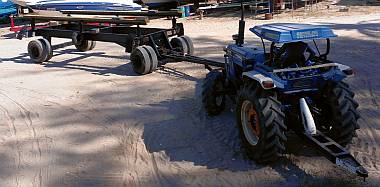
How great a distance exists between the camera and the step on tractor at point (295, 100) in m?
4.33

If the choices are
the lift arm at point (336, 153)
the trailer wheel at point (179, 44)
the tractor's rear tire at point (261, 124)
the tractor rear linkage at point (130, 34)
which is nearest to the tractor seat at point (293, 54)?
the tractor's rear tire at point (261, 124)

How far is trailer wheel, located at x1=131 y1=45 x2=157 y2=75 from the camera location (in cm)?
871

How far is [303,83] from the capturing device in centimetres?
462

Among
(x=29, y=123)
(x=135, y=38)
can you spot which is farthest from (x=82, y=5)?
(x=29, y=123)

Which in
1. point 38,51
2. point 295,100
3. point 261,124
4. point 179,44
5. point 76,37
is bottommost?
point 261,124

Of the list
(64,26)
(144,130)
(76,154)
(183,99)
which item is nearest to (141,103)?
(183,99)

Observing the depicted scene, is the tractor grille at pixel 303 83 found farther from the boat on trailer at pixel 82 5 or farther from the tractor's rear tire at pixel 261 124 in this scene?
the boat on trailer at pixel 82 5

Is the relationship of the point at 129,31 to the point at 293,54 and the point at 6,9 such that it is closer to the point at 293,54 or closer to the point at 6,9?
Answer: the point at 293,54

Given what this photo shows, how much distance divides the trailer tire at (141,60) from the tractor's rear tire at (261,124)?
4.12 metres

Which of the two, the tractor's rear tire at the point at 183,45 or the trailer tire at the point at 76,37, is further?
the trailer tire at the point at 76,37

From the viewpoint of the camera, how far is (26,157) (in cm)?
529

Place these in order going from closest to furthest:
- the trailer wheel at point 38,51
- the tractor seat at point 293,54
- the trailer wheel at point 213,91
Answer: the tractor seat at point 293,54 → the trailer wheel at point 213,91 → the trailer wheel at point 38,51

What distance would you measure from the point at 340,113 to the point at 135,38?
538 cm

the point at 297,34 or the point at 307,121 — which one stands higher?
the point at 297,34
